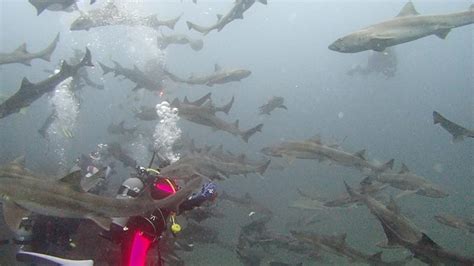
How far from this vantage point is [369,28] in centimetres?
785

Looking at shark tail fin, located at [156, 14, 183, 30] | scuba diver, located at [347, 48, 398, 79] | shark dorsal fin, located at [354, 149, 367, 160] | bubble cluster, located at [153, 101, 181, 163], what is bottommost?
scuba diver, located at [347, 48, 398, 79]

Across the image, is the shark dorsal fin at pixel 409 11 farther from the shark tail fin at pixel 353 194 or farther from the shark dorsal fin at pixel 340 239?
the shark dorsal fin at pixel 340 239

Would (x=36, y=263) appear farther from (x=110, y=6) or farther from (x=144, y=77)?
(x=110, y=6)

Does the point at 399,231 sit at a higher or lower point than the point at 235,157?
higher

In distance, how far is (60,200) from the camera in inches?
165

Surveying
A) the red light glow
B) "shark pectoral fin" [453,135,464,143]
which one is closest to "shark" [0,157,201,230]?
the red light glow

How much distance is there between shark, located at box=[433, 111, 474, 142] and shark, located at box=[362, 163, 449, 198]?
8.90ft

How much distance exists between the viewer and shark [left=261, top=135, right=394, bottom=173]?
978 cm

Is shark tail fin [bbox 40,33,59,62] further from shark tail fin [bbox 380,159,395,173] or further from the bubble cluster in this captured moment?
shark tail fin [bbox 380,159,395,173]

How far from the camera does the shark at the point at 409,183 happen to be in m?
10.2

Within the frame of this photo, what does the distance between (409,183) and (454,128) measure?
3.17 meters

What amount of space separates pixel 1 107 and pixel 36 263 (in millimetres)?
3853

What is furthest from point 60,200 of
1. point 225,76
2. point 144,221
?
point 225,76

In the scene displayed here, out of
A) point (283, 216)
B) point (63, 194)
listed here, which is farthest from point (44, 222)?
point (283, 216)
